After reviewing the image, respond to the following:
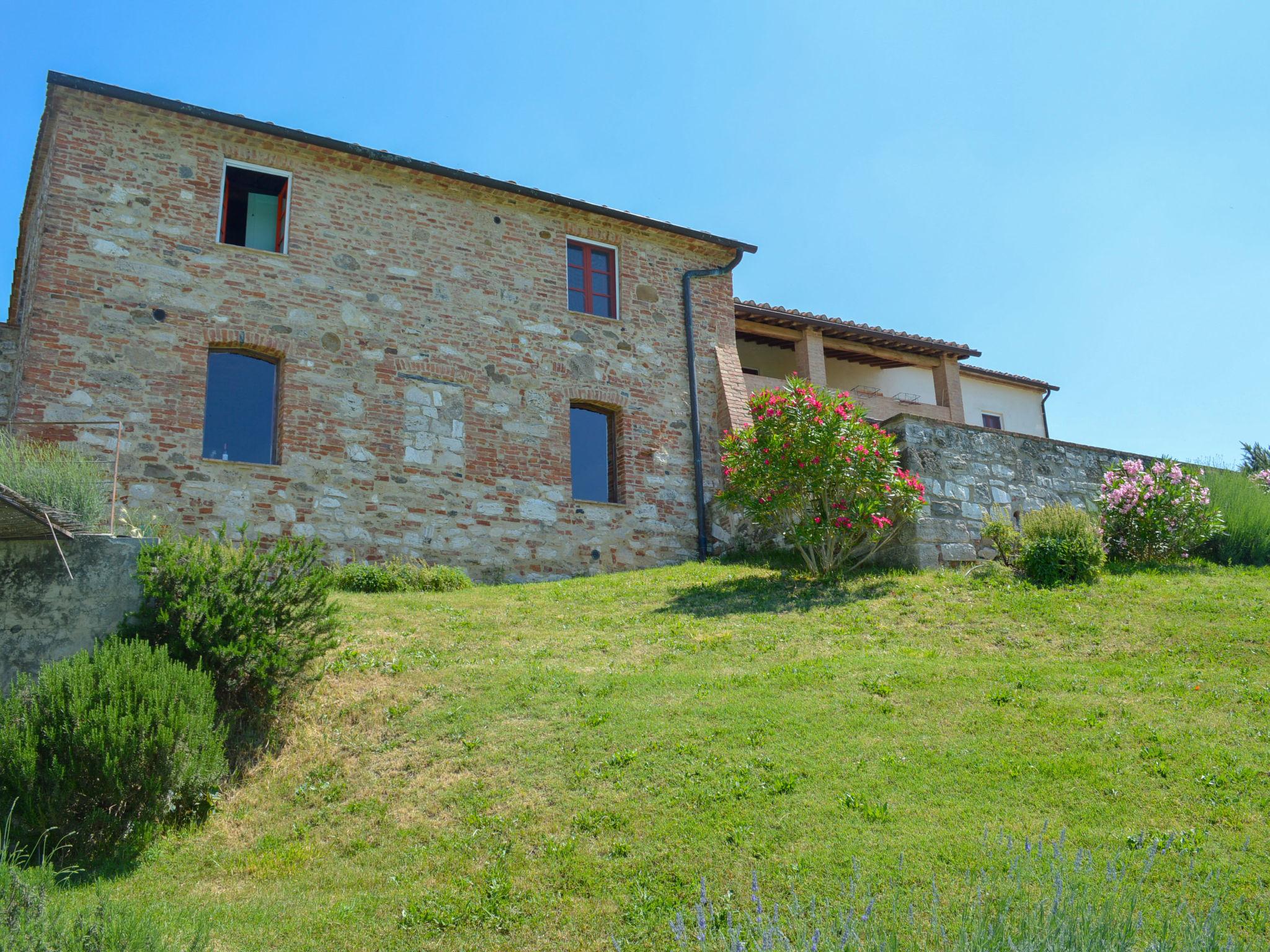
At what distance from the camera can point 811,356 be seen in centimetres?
1880

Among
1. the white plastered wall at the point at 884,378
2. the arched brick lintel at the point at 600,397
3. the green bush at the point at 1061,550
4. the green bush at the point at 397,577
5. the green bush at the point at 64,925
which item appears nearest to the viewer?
the green bush at the point at 64,925

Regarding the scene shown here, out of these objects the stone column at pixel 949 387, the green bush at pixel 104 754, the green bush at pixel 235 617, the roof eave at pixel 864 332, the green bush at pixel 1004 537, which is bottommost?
the green bush at pixel 104 754

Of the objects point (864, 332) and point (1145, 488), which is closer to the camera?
point (1145, 488)

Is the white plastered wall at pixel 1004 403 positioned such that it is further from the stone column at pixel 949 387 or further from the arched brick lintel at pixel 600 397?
the arched brick lintel at pixel 600 397

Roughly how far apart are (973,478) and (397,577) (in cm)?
715

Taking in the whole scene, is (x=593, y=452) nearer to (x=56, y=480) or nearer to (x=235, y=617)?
(x=56, y=480)

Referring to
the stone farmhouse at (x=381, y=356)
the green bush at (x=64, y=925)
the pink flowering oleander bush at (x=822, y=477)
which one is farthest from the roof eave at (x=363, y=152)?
the green bush at (x=64, y=925)

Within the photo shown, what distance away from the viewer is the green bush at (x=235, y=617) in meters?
7.03

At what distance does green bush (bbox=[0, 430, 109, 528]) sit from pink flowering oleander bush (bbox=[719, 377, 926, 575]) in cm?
671

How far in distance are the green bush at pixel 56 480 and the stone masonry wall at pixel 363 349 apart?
2.62 meters

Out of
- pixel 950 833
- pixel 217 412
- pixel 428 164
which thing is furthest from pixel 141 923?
pixel 428 164

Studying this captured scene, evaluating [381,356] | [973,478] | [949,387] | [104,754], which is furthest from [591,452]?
[104,754]

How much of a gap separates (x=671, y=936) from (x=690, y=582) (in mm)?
7208

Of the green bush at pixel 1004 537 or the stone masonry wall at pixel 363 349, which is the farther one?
the green bush at pixel 1004 537
